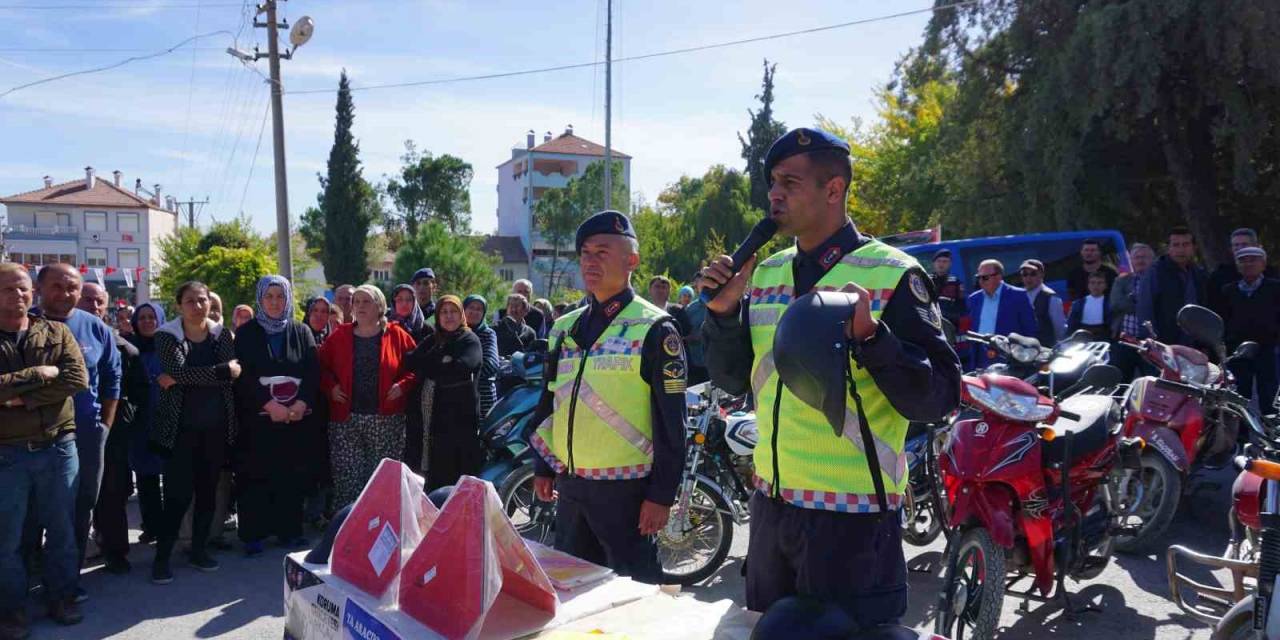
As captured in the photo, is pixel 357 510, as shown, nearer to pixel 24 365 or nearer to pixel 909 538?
pixel 24 365

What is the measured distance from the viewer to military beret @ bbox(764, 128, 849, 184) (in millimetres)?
2262

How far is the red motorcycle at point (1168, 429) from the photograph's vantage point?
5.38 m

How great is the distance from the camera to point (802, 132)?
90.2 inches

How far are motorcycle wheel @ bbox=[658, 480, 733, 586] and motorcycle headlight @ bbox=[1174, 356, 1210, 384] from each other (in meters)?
2.81

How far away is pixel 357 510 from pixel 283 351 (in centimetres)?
387

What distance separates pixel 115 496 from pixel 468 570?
4587mm

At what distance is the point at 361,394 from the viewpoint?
6.45 meters

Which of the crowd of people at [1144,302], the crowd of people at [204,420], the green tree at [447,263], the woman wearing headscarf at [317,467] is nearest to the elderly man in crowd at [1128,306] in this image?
the crowd of people at [1144,302]

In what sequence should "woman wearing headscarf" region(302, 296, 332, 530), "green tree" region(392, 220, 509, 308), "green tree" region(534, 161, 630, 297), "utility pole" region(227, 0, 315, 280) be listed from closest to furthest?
"woman wearing headscarf" region(302, 296, 332, 530) < "utility pole" region(227, 0, 315, 280) < "green tree" region(392, 220, 509, 308) < "green tree" region(534, 161, 630, 297)

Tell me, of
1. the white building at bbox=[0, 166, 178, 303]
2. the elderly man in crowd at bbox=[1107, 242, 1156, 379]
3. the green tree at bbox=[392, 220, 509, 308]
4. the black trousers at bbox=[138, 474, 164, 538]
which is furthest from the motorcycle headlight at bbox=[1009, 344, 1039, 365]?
the white building at bbox=[0, 166, 178, 303]

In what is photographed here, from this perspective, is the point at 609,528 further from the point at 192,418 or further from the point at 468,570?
the point at 192,418

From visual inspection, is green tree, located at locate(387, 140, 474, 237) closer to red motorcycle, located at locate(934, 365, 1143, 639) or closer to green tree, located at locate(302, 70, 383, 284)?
green tree, located at locate(302, 70, 383, 284)

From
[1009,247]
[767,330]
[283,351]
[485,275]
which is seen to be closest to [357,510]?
[767,330]

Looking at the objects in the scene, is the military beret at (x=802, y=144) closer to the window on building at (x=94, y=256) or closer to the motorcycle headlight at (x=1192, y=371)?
the motorcycle headlight at (x=1192, y=371)
